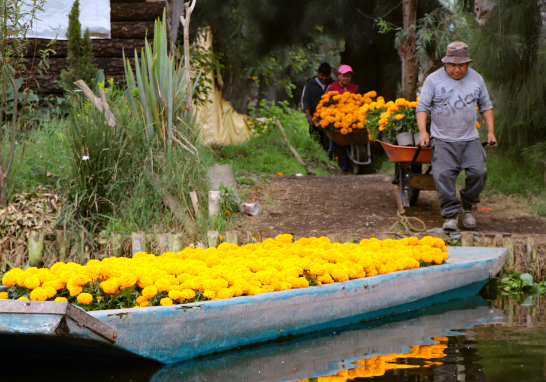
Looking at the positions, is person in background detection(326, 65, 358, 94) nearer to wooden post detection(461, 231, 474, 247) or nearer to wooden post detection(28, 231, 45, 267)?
wooden post detection(461, 231, 474, 247)

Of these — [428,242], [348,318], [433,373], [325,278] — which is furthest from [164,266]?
[428,242]

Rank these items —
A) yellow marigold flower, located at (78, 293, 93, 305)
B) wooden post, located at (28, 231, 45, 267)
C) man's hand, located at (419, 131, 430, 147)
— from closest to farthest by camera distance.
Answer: yellow marigold flower, located at (78, 293, 93, 305), wooden post, located at (28, 231, 45, 267), man's hand, located at (419, 131, 430, 147)

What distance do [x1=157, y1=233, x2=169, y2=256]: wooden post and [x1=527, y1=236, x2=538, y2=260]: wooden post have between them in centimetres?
300

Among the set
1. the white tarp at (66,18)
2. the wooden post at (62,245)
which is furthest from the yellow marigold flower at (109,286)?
the white tarp at (66,18)

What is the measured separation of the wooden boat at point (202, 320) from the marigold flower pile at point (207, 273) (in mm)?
88

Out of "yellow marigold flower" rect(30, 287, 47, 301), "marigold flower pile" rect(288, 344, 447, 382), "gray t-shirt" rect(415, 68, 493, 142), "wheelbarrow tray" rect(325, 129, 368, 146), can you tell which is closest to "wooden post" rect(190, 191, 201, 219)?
"gray t-shirt" rect(415, 68, 493, 142)

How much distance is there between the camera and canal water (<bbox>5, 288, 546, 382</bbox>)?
8.95 ft

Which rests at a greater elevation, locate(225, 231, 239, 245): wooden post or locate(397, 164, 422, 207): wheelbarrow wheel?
locate(397, 164, 422, 207): wheelbarrow wheel

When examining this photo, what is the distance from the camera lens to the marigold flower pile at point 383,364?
2705mm

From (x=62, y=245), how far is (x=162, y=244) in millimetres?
822

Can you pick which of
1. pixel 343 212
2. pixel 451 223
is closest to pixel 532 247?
pixel 451 223

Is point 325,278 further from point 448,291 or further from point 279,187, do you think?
point 279,187

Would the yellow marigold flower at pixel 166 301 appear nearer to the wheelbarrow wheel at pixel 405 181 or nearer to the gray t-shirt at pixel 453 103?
the gray t-shirt at pixel 453 103

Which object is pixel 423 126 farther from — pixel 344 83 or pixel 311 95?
pixel 311 95
